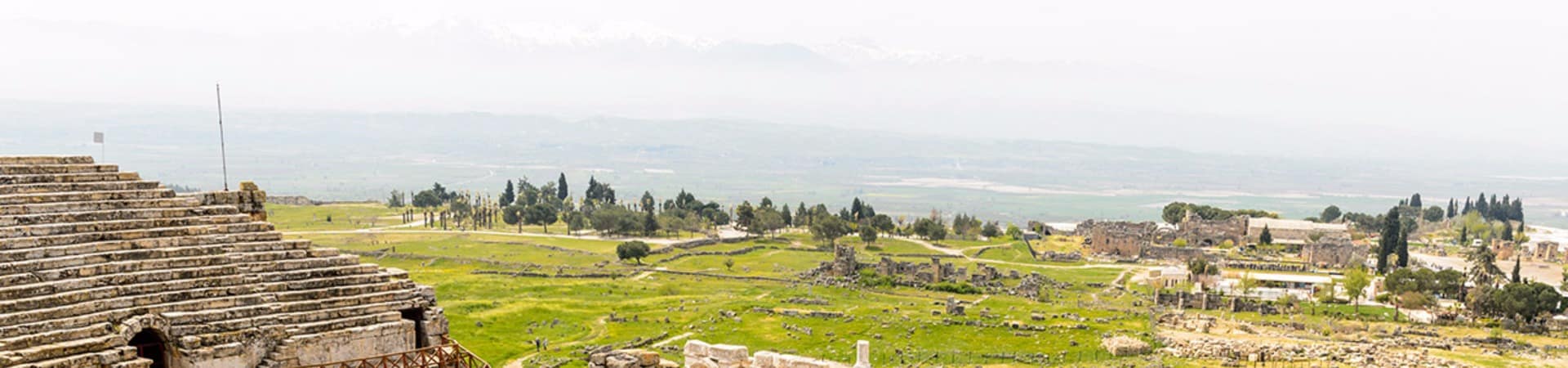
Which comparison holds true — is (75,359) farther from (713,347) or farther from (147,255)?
(713,347)

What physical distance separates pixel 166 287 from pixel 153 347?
4.32 ft

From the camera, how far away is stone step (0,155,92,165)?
29078mm

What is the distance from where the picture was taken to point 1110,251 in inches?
4754

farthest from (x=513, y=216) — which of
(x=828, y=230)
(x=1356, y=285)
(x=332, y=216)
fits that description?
(x=1356, y=285)

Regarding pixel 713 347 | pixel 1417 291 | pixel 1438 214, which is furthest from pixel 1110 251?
pixel 713 347

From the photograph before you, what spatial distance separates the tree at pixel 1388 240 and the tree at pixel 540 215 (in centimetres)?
7961

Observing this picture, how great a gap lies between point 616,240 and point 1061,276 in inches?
1746

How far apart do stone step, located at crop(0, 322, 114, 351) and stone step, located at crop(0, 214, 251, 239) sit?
3442mm

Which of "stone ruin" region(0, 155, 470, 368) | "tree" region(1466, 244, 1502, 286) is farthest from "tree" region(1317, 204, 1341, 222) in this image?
"stone ruin" region(0, 155, 470, 368)

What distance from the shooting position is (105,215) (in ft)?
91.4

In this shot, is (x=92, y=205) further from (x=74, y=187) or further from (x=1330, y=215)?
(x=1330, y=215)

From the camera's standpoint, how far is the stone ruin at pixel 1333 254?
108 meters

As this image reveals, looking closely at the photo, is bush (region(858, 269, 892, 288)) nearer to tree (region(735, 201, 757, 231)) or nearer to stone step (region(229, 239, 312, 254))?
tree (region(735, 201, 757, 231))

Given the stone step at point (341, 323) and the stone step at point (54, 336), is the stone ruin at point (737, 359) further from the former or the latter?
the stone step at point (54, 336)
